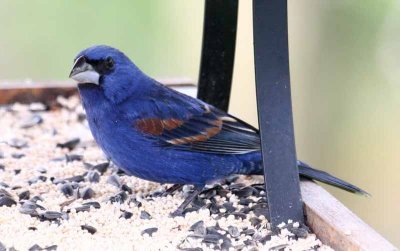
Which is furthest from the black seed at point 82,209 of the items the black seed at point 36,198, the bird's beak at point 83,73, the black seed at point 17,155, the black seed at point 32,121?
the black seed at point 32,121

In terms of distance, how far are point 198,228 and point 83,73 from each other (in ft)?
3.02

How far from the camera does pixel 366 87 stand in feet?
25.4

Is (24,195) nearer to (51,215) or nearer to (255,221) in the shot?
(51,215)

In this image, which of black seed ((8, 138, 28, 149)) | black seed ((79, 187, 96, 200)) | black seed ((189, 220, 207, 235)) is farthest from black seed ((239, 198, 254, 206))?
black seed ((8, 138, 28, 149))

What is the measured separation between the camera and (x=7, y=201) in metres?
3.82

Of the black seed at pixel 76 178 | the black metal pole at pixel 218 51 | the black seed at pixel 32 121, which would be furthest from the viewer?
the black seed at pixel 32 121

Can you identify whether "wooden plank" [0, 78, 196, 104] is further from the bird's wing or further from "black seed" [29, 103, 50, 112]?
the bird's wing

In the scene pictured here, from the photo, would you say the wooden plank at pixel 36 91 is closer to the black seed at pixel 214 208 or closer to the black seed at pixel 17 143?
the black seed at pixel 17 143

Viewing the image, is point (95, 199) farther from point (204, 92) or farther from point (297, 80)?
point (297, 80)

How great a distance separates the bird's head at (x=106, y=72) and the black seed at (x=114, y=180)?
417mm

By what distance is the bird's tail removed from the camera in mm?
4004

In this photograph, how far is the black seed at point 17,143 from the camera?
15.8 feet

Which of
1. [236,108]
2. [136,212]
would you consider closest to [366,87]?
[236,108]

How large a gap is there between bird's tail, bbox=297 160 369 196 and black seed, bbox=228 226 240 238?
613mm
